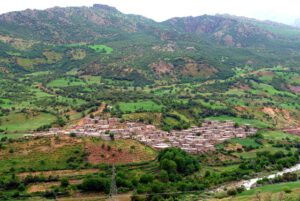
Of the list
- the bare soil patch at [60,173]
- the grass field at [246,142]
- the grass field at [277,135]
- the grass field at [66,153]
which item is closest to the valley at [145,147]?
the grass field at [246,142]

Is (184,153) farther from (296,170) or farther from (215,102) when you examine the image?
(215,102)

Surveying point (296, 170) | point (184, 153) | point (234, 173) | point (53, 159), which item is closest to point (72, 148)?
point (53, 159)

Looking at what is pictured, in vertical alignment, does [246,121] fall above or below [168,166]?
above

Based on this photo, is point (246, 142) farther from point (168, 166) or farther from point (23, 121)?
point (23, 121)

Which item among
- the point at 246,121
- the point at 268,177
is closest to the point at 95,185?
the point at 268,177

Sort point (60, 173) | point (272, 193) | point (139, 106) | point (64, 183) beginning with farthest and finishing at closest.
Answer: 1. point (139, 106)
2. point (60, 173)
3. point (64, 183)
4. point (272, 193)

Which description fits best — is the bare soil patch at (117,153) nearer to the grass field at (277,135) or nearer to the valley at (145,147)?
the valley at (145,147)

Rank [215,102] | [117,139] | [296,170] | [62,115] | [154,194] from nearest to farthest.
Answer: [154,194] → [296,170] → [117,139] → [62,115] → [215,102]
